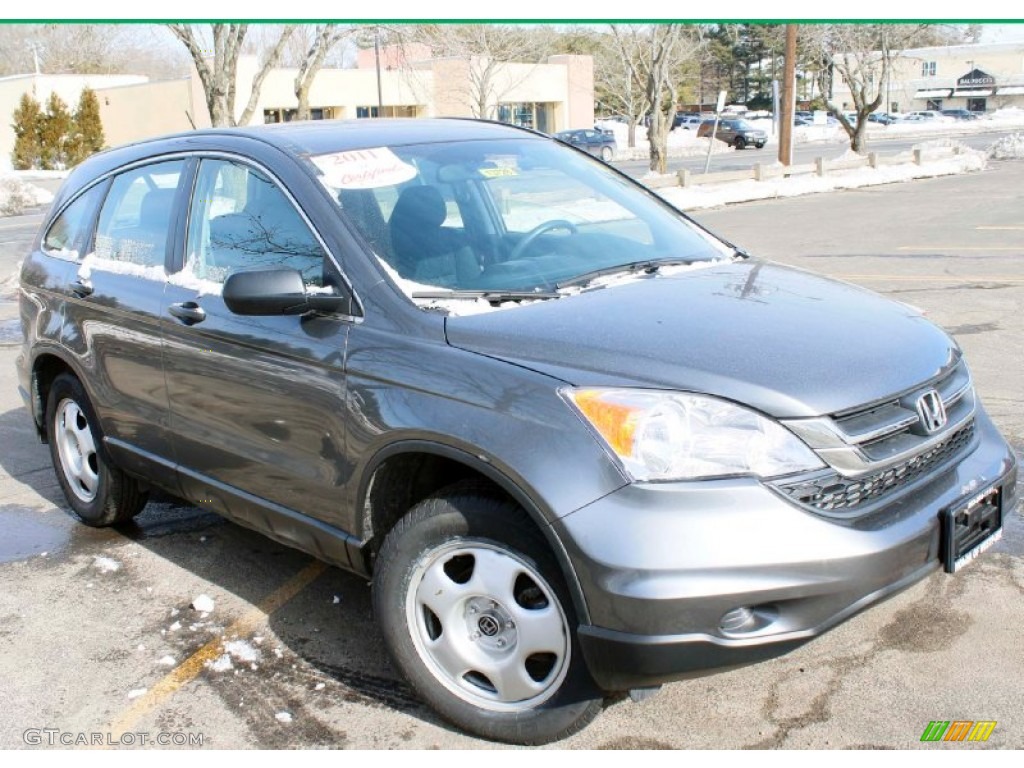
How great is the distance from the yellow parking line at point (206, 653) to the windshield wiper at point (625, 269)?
173 centimetres

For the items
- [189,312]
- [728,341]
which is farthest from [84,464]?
[728,341]

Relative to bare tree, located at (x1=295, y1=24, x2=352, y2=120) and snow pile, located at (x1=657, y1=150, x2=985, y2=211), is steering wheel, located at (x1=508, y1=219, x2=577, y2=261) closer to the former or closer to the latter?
snow pile, located at (x1=657, y1=150, x2=985, y2=211)

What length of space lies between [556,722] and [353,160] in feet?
6.68

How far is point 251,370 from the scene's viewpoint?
12.2 feet

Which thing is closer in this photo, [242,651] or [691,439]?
[691,439]

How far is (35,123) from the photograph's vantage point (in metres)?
41.4

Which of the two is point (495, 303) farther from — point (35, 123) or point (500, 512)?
point (35, 123)

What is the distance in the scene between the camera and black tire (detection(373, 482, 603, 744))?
2914mm

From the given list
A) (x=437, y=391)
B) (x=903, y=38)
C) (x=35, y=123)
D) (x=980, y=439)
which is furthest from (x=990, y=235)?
(x=35, y=123)

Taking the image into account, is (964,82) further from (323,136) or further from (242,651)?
(242,651)

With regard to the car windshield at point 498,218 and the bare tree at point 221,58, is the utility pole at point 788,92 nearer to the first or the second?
the bare tree at point 221,58

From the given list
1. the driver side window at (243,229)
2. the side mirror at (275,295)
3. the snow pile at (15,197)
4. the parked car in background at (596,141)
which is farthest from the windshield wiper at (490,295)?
the parked car in background at (596,141)

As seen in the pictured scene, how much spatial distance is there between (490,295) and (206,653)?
5.43 feet

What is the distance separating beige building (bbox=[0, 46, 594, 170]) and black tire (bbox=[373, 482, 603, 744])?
46.4 meters
